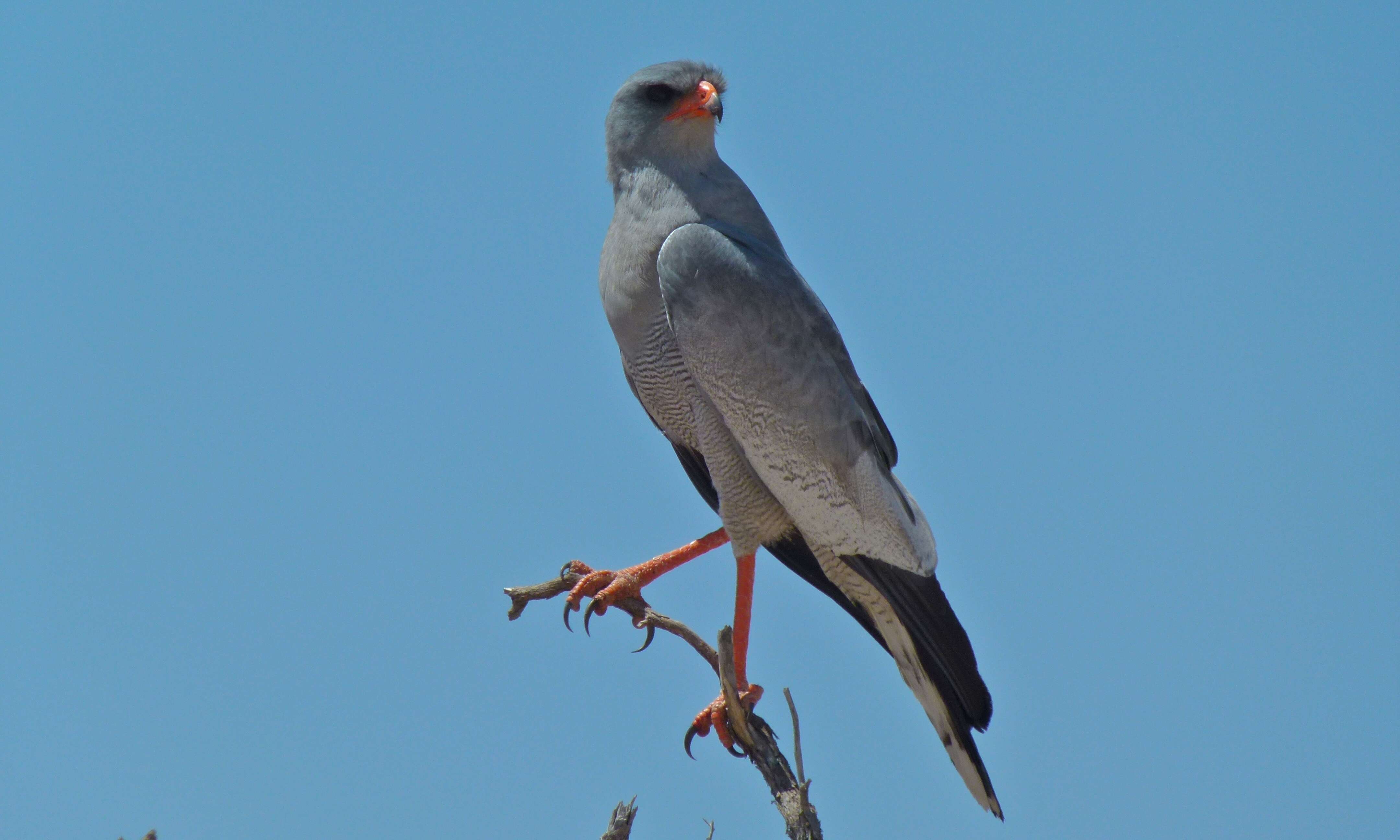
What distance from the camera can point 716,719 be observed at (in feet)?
19.8

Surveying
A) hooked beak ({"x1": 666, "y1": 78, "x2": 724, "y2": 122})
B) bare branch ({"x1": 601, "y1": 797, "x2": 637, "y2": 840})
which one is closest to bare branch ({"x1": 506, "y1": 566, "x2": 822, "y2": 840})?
bare branch ({"x1": 601, "y1": 797, "x2": 637, "y2": 840})

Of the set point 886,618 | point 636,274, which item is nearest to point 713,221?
point 636,274

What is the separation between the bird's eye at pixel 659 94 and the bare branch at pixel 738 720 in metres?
2.65

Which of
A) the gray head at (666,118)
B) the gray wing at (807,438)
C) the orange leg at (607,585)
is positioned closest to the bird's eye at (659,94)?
the gray head at (666,118)

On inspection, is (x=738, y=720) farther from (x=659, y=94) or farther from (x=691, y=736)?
(x=659, y=94)

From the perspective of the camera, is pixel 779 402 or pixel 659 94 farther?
pixel 659 94

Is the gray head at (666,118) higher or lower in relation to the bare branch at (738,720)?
higher

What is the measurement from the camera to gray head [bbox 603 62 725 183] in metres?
6.59

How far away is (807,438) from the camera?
20.7ft

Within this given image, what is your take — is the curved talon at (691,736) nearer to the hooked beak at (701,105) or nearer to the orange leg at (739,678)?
the orange leg at (739,678)

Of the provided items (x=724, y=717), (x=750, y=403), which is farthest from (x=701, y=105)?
(x=724, y=717)

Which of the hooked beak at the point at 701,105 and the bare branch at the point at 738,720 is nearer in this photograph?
the bare branch at the point at 738,720

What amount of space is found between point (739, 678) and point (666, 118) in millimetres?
3078

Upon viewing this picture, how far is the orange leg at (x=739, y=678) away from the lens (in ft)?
19.8
